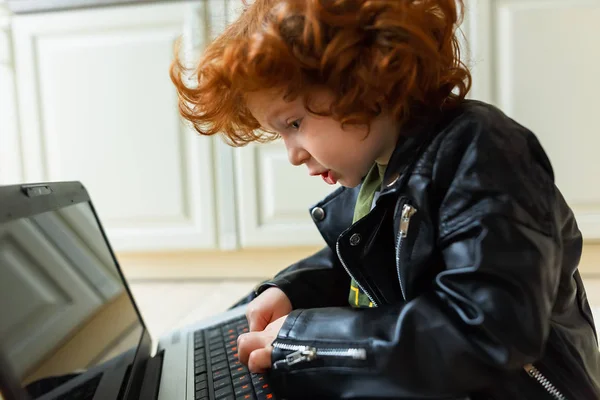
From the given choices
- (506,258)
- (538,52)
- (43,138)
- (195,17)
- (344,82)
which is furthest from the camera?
(43,138)

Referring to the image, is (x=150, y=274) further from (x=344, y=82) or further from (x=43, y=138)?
(x=344, y=82)

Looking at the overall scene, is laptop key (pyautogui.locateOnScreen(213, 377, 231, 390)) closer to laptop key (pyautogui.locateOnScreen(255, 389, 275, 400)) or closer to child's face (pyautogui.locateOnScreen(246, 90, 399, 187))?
laptop key (pyautogui.locateOnScreen(255, 389, 275, 400))

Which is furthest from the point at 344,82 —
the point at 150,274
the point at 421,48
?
the point at 150,274

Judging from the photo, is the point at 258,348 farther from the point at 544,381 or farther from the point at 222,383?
the point at 544,381

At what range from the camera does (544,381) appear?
493 mm

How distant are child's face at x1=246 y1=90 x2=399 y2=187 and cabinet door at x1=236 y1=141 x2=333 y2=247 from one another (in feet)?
2.64

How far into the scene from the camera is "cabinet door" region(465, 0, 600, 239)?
49.3 inches

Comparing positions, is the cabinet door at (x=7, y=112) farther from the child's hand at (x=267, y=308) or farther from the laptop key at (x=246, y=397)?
the laptop key at (x=246, y=397)

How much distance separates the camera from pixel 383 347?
45 centimetres

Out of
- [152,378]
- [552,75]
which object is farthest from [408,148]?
[552,75]

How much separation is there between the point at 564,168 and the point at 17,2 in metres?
1.49

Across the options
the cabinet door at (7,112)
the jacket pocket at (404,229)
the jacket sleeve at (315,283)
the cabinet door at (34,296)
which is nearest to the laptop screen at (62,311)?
the cabinet door at (34,296)

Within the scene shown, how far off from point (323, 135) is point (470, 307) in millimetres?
233

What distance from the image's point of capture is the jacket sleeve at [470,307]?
43 centimetres
